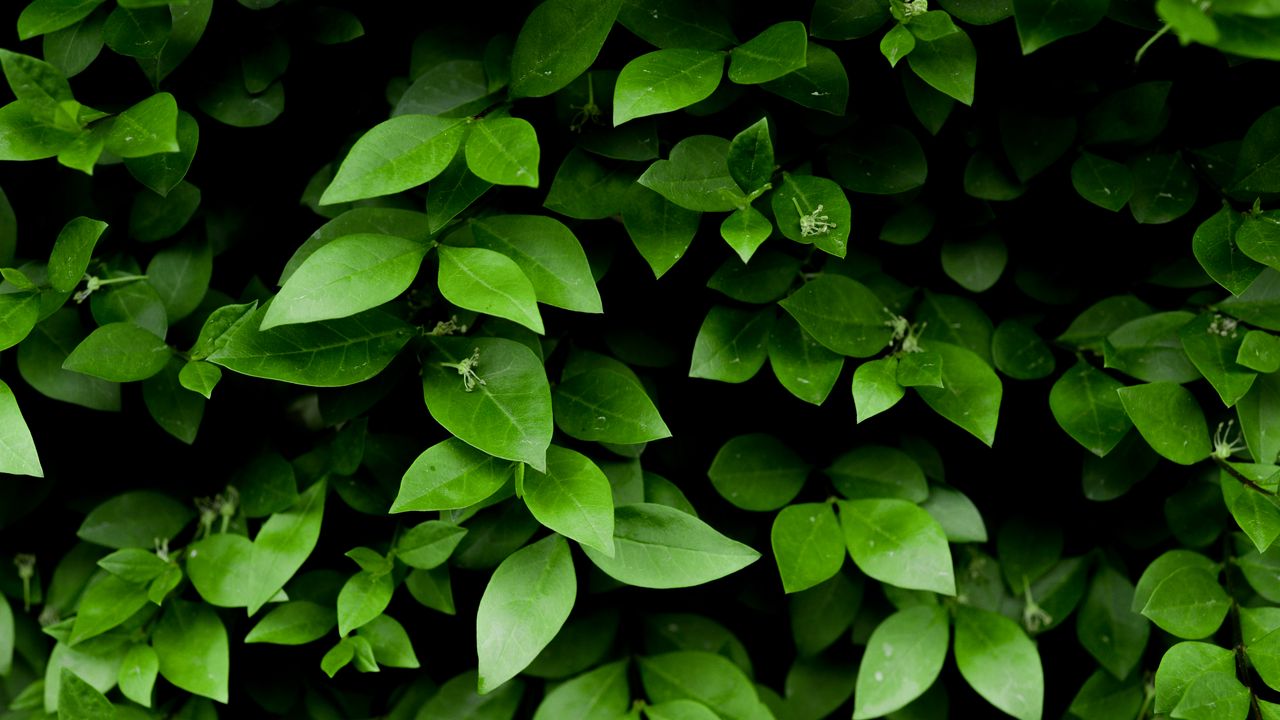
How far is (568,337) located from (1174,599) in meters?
0.76

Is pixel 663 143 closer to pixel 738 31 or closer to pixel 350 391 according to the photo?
pixel 738 31

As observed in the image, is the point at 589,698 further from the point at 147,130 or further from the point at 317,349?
the point at 147,130

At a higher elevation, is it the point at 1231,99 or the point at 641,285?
the point at 1231,99

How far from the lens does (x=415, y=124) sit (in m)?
0.97

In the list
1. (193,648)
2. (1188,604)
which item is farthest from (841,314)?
(193,648)

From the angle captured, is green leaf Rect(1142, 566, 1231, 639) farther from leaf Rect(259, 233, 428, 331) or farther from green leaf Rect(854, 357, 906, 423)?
leaf Rect(259, 233, 428, 331)

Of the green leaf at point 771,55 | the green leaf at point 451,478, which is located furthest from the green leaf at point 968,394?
the green leaf at point 451,478

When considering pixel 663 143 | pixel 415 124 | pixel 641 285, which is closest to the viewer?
pixel 415 124

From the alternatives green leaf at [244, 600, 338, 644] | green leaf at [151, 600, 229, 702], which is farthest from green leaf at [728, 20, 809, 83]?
green leaf at [151, 600, 229, 702]

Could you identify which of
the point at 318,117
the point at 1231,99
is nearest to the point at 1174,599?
the point at 1231,99

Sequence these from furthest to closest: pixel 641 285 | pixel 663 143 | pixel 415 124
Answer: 1. pixel 641 285
2. pixel 663 143
3. pixel 415 124

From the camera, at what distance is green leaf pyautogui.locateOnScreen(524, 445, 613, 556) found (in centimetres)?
95

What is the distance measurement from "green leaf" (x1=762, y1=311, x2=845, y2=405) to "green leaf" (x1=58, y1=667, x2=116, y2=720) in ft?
2.79

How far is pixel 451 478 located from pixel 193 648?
441 millimetres
